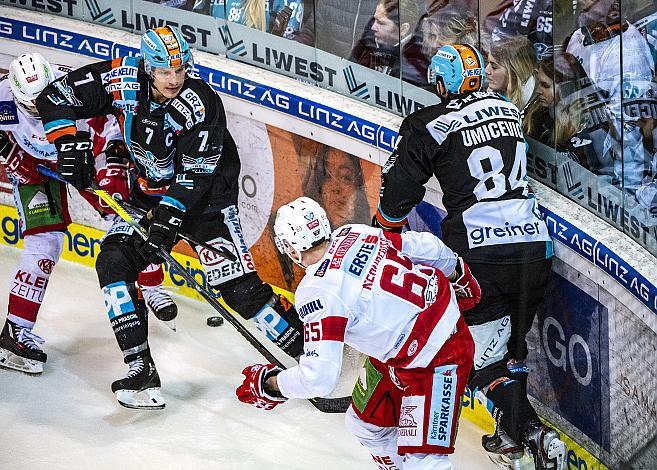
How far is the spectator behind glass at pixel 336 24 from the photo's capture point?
17.7 feet

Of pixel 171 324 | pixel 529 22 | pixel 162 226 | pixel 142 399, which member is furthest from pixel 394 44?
pixel 142 399

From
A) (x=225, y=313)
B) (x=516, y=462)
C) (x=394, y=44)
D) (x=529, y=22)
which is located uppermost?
(x=529, y=22)

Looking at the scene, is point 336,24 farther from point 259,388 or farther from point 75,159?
point 259,388

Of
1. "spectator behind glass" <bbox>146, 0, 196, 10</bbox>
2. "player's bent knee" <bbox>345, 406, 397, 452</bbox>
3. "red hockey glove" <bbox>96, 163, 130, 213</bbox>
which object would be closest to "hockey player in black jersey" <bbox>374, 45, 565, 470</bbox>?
"player's bent knee" <bbox>345, 406, 397, 452</bbox>

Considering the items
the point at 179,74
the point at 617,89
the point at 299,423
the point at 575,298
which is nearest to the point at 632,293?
the point at 575,298

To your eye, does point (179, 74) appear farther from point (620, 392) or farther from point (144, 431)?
point (620, 392)

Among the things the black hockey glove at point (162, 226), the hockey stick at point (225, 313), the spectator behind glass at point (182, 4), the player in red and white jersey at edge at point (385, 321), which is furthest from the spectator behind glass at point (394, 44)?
the player in red and white jersey at edge at point (385, 321)

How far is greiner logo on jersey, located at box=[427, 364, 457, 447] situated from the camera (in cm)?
378

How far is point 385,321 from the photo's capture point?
11.9 ft

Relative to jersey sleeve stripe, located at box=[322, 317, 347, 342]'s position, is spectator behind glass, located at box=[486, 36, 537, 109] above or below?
above

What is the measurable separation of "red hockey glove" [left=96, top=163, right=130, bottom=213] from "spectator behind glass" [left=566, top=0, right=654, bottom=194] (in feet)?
7.58

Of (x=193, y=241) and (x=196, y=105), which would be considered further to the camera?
(x=193, y=241)

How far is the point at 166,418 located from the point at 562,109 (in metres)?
2.16

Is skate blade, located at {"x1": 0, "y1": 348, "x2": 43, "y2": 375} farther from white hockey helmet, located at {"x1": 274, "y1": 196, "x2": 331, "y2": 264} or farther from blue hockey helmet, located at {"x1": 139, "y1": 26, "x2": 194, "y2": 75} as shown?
white hockey helmet, located at {"x1": 274, "y1": 196, "x2": 331, "y2": 264}
